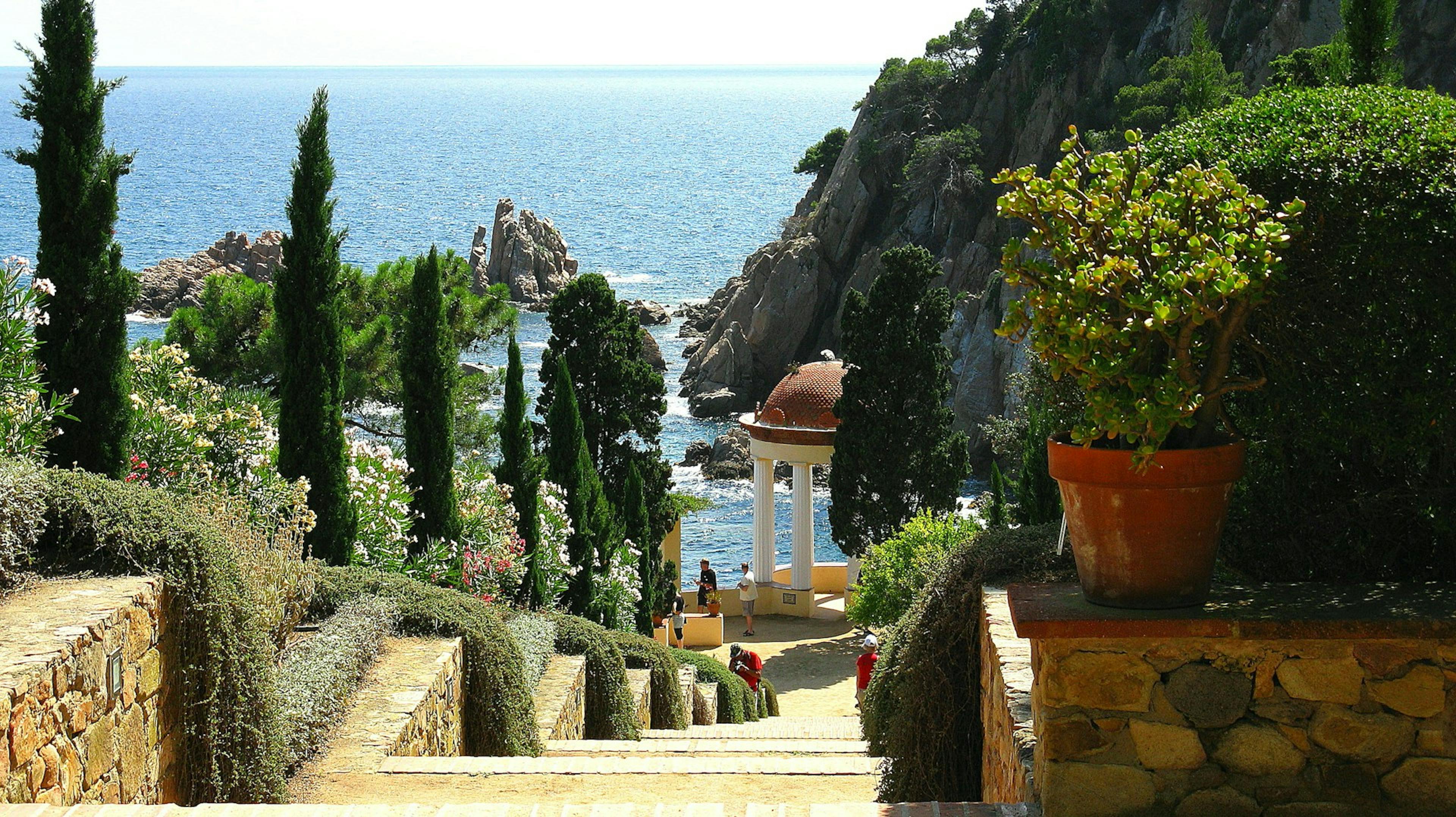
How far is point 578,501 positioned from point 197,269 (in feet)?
146

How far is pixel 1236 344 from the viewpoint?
4.32 metres

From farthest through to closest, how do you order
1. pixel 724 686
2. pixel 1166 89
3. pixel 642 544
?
pixel 1166 89 → pixel 642 544 → pixel 724 686

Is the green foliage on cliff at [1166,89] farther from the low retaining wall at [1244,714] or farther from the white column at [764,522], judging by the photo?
the low retaining wall at [1244,714]

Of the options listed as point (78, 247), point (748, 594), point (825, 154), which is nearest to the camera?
point (78, 247)

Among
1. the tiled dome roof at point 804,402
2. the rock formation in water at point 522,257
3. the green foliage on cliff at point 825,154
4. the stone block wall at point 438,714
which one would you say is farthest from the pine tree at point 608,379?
the rock formation in water at point 522,257

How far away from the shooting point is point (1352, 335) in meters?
3.83

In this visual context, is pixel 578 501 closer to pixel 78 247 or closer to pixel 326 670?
pixel 78 247

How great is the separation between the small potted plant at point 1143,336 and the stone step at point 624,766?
12.1 ft

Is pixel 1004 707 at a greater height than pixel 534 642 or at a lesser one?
greater

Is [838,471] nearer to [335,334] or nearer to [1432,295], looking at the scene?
[335,334]

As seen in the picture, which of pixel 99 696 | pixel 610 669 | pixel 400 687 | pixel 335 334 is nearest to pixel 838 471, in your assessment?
pixel 610 669

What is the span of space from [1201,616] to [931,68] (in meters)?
60.4

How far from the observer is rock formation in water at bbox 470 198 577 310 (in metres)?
78.1

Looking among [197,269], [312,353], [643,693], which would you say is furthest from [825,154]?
[312,353]
